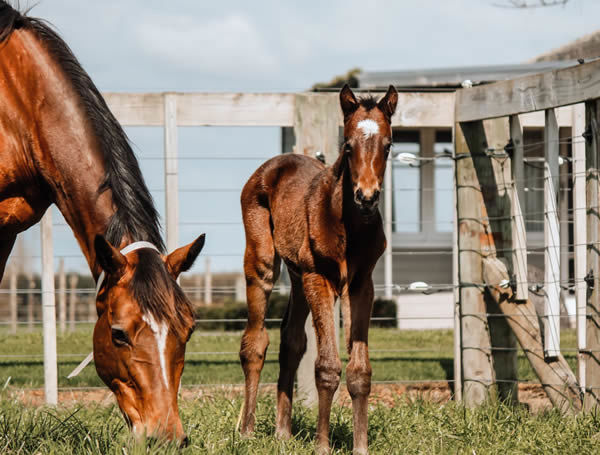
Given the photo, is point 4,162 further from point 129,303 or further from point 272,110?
point 272,110

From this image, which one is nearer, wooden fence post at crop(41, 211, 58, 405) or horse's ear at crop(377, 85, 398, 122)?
horse's ear at crop(377, 85, 398, 122)

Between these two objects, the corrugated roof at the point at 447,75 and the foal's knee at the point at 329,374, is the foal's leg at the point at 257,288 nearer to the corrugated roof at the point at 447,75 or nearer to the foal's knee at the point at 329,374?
the foal's knee at the point at 329,374

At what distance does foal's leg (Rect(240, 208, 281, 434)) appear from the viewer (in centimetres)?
525

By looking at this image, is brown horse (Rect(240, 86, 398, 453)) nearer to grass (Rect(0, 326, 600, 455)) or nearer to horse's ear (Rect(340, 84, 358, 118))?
horse's ear (Rect(340, 84, 358, 118))

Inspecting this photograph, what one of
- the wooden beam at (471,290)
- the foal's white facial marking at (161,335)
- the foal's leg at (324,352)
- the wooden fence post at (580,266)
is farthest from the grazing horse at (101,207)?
the wooden beam at (471,290)

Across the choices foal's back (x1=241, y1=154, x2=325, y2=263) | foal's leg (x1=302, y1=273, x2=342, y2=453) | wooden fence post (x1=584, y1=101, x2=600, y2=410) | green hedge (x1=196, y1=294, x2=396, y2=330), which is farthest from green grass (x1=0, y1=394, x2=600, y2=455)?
green hedge (x1=196, y1=294, x2=396, y2=330)

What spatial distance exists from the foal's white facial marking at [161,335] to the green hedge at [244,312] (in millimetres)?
9988

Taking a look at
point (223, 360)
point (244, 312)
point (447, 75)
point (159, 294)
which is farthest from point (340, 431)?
point (447, 75)

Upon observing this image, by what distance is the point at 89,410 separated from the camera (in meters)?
5.68

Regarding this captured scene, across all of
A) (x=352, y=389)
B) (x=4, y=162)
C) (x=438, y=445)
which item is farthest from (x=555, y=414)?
(x=4, y=162)

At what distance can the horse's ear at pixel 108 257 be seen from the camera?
3.45m

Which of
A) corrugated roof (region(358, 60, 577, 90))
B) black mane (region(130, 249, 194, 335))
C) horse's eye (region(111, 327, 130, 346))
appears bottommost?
horse's eye (region(111, 327, 130, 346))

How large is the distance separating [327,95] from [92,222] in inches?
120

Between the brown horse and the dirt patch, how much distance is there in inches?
39.1
